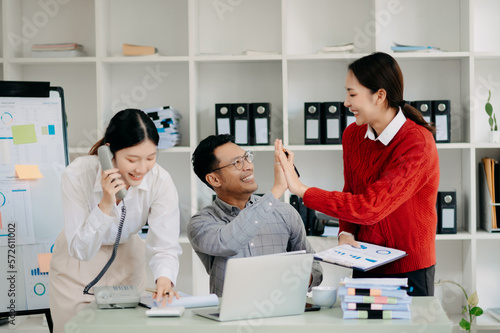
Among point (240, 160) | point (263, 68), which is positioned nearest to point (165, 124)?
point (263, 68)

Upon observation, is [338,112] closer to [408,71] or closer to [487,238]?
[408,71]

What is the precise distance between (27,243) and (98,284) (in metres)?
0.76

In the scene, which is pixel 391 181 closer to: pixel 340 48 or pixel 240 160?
pixel 240 160

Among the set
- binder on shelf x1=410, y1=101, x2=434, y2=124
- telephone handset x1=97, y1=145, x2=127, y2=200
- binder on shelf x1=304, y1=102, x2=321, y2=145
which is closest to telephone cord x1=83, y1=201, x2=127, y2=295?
telephone handset x1=97, y1=145, x2=127, y2=200

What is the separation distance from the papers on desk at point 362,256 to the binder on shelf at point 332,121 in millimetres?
1500

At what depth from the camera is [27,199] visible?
2.70 meters

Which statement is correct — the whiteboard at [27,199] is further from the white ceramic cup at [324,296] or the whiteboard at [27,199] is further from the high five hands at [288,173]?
the white ceramic cup at [324,296]

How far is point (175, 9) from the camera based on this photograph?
12.4ft

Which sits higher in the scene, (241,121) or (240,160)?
(241,121)

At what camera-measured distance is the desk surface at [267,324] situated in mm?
1589

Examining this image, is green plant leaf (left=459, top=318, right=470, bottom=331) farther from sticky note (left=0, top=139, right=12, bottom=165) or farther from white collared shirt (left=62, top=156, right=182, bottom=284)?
sticky note (left=0, top=139, right=12, bottom=165)

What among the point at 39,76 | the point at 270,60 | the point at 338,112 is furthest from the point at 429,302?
the point at 39,76

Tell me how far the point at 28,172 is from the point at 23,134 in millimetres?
184

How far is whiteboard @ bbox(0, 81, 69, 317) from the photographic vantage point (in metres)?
2.68
